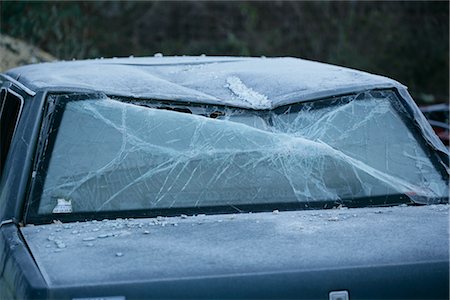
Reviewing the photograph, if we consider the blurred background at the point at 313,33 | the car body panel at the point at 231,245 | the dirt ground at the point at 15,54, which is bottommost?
the car body panel at the point at 231,245

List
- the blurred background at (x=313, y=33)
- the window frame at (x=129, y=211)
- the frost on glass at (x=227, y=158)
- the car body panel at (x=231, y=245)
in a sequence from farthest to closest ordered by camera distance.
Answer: the blurred background at (x=313, y=33), the frost on glass at (x=227, y=158), the window frame at (x=129, y=211), the car body panel at (x=231, y=245)

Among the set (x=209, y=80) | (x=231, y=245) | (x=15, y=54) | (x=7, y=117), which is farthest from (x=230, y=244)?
(x=15, y=54)

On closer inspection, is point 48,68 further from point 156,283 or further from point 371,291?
point 371,291

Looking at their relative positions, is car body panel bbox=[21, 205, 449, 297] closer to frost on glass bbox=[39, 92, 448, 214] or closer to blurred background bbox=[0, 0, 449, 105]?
frost on glass bbox=[39, 92, 448, 214]

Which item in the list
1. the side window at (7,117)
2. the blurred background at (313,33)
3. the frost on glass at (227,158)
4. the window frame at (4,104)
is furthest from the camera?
the blurred background at (313,33)

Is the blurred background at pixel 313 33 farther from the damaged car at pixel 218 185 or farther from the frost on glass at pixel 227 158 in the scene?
the frost on glass at pixel 227 158

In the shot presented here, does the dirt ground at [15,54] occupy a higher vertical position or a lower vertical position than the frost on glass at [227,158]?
higher

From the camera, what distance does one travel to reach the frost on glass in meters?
3.35

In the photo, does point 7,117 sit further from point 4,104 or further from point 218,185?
point 218,185

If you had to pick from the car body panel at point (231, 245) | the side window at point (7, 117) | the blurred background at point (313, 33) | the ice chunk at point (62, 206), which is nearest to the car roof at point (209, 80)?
the side window at point (7, 117)

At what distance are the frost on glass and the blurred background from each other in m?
7.95

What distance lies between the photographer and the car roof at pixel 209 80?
368 centimetres

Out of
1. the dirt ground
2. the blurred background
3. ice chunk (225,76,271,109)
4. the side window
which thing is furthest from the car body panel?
the blurred background

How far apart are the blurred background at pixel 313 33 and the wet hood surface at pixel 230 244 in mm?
8556
